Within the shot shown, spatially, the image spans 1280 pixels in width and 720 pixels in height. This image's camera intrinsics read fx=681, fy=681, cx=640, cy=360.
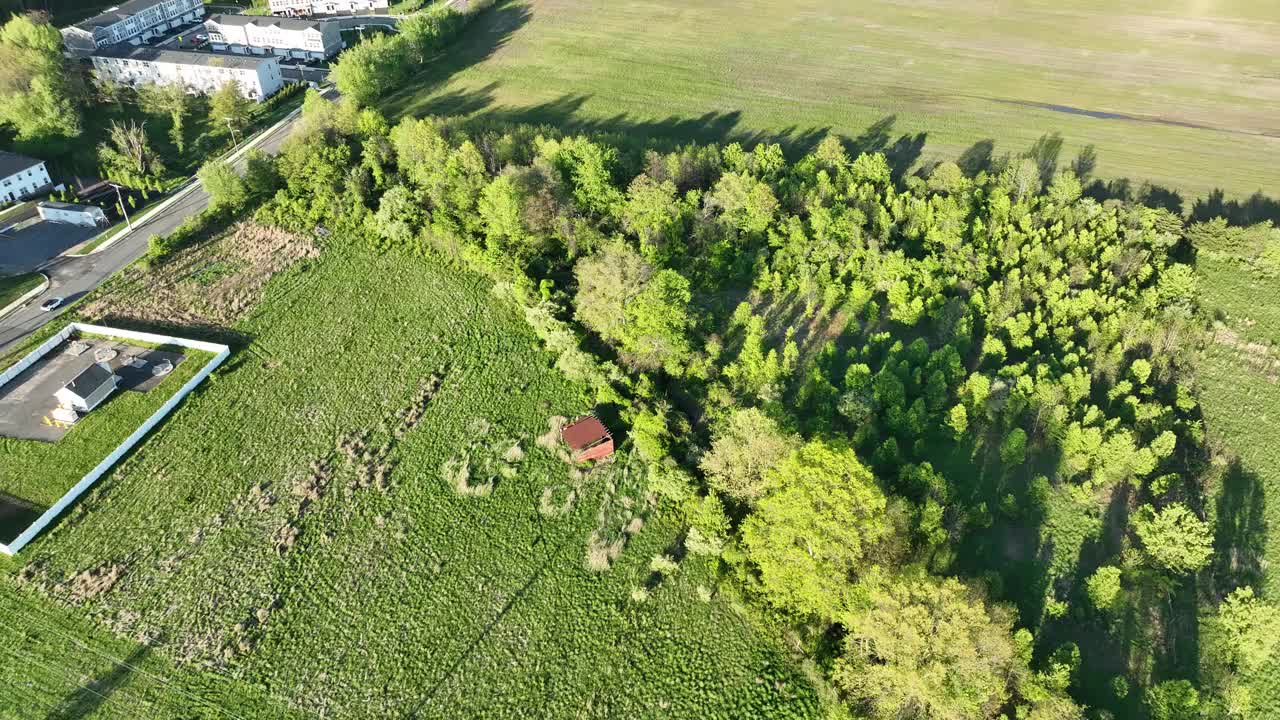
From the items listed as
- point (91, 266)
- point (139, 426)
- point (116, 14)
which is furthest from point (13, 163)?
point (116, 14)

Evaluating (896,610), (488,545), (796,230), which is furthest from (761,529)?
(796,230)

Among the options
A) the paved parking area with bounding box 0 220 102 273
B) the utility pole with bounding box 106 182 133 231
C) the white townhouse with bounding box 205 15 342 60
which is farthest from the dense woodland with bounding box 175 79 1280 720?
the white townhouse with bounding box 205 15 342 60

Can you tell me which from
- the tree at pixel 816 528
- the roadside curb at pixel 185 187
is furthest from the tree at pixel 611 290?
the roadside curb at pixel 185 187

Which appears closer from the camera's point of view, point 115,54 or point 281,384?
point 281,384

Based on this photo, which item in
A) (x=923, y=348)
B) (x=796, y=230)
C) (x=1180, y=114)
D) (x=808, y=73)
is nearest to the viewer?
(x=923, y=348)

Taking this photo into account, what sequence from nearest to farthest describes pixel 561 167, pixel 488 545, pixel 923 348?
pixel 488 545 < pixel 923 348 < pixel 561 167

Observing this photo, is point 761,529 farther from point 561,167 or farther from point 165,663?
point 561,167

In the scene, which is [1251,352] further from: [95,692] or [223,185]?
[223,185]
